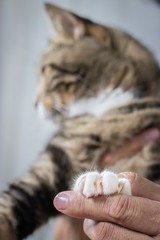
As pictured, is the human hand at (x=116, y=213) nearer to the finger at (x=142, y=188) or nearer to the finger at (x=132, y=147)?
the finger at (x=142, y=188)

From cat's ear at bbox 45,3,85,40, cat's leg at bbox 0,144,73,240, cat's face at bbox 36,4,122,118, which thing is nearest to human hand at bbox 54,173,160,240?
cat's leg at bbox 0,144,73,240

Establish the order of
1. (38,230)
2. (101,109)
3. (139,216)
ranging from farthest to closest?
(101,109) → (38,230) → (139,216)

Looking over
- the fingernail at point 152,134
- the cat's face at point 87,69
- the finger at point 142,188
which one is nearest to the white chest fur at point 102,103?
the cat's face at point 87,69

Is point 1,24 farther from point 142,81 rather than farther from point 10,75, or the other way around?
point 142,81

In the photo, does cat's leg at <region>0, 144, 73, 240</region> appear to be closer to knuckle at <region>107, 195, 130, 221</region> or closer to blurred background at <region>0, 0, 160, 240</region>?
blurred background at <region>0, 0, 160, 240</region>

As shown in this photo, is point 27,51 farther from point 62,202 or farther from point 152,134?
point 62,202

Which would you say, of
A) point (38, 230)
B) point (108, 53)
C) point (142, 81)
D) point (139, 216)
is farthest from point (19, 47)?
point (139, 216)
